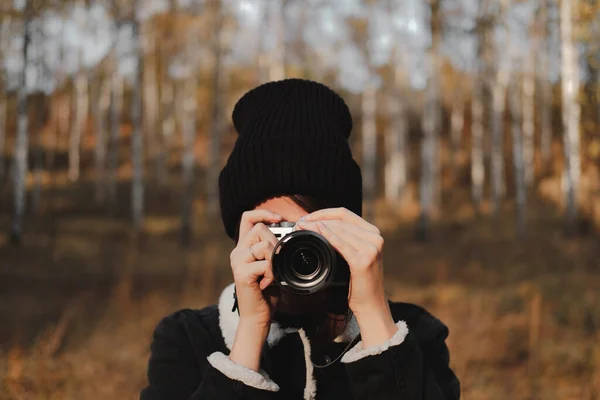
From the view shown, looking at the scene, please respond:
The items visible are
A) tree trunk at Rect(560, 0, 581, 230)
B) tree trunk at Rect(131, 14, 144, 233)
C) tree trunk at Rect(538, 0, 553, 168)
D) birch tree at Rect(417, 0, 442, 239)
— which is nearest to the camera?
tree trunk at Rect(560, 0, 581, 230)

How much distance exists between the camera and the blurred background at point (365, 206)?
19.7 feet

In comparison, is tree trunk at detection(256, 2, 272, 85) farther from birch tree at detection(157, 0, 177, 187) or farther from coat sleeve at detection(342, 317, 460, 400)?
coat sleeve at detection(342, 317, 460, 400)

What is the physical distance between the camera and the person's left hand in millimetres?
1385

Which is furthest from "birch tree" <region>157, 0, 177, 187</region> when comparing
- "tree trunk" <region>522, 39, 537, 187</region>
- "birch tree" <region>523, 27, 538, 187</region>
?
"tree trunk" <region>522, 39, 537, 187</region>

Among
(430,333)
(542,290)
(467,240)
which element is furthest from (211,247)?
(430,333)

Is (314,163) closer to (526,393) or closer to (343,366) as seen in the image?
(343,366)

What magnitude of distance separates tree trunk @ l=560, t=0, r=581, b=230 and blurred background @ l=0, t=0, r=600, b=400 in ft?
0.17

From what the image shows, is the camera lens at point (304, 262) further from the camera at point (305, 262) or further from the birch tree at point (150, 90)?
the birch tree at point (150, 90)

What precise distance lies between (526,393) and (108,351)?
416cm

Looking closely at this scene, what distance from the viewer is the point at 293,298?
58.0 inches

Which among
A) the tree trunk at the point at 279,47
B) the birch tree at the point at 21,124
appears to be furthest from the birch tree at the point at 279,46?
the birch tree at the point at 21,124

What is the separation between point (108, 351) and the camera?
612 centimetres

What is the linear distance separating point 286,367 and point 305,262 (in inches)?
11.2

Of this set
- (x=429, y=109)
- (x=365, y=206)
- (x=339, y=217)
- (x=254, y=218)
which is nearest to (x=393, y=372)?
(x=339, y=217)
